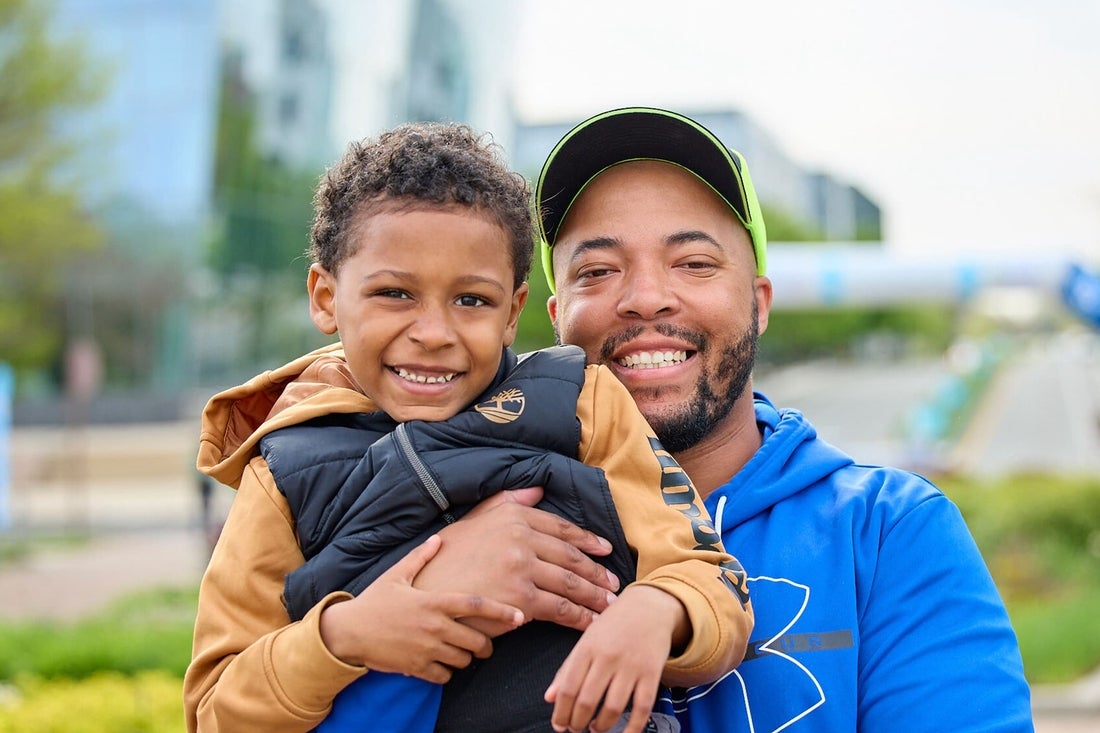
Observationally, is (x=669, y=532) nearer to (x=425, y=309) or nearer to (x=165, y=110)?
(x=425, y=309)

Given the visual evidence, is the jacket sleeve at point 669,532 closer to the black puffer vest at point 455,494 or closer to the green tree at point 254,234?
the black puffer vest at point 455,494

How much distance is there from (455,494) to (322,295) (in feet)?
1.92

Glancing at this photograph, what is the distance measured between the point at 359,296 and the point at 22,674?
6801mm

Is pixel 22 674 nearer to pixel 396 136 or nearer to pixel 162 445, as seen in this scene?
pixel 396 136

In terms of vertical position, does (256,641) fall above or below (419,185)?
below

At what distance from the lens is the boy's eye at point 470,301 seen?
217 centimetres

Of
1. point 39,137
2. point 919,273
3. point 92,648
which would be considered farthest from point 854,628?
point 39,137

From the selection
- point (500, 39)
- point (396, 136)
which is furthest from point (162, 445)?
point (396, 136)

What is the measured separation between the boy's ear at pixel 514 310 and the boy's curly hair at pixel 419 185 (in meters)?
0.03

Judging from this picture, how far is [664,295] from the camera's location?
246 centimetres

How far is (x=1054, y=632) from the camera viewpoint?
8688 millimetres

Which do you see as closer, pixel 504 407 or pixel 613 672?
pixel 613 672

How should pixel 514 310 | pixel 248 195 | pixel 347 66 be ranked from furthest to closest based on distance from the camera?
pixel 347 66
pixel 248 195
pixel 514 310

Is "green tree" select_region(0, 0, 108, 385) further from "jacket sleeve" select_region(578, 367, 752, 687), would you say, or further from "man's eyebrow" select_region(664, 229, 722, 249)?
"jacket sleeve" select_region(578, 367, 752, 687)
